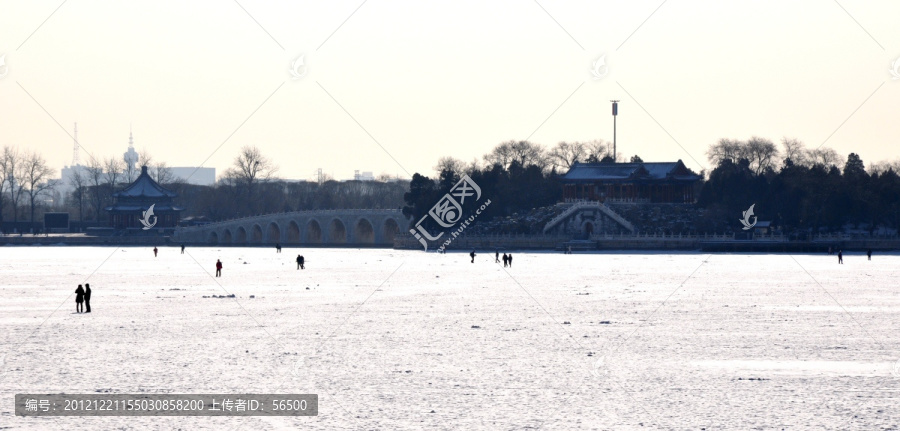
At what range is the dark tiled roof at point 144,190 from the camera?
15538cm

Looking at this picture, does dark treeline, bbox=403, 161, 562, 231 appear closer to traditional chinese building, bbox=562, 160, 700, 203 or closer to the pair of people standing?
traditional chinese building, bbox=562, 160, 700, 203

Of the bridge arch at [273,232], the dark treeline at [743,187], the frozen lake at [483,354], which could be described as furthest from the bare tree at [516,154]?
the frozen lake at [483,354]

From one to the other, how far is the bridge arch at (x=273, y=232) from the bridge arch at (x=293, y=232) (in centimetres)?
133

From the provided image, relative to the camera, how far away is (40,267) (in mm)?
71062

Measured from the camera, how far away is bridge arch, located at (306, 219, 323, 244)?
486ft

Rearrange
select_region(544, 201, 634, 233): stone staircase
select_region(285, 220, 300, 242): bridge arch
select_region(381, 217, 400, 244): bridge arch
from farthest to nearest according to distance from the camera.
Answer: select_region(285, 220, 300, 242): bridge arch < select_region(381, 217, 400, 244): bridge arch < select_region(544, 201, 634, 233): stone staircase

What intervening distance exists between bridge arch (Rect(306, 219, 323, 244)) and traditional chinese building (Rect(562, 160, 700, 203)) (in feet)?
115

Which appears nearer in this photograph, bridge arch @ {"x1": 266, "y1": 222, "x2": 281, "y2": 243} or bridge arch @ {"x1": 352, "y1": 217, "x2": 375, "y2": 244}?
bridge arch @ {"x1": 352, "y1": 217, "x2": 375, "y2": 244}

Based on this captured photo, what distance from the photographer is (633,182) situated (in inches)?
4953

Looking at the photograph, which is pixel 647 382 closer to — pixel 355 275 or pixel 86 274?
pixel 355 275

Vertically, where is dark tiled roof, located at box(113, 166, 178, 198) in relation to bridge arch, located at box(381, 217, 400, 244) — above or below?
above

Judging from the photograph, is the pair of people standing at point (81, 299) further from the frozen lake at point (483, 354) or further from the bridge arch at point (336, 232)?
the bridge arch at point (336, 232)

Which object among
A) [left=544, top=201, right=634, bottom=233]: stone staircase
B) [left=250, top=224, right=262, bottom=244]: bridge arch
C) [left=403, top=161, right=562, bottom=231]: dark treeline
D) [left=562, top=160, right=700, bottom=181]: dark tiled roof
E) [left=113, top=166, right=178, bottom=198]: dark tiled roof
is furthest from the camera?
[left=113, top=166, right=178, bottom=198]: dark tiled roof

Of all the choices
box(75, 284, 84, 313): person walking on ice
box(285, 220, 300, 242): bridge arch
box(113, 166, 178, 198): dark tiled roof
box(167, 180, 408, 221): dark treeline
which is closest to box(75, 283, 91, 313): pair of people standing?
box(75, 284, 84, 313): person walking on ice
